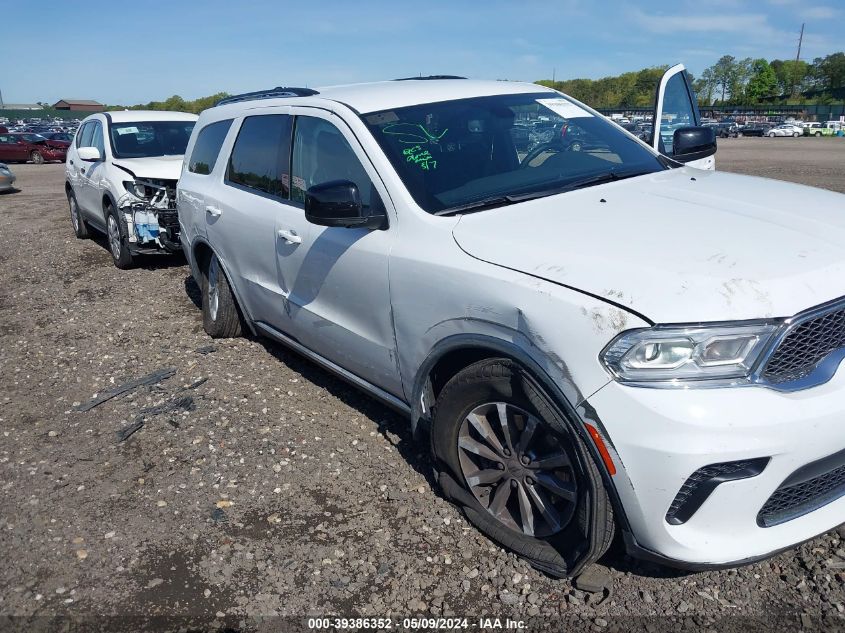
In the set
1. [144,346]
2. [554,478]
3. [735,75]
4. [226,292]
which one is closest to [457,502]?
[554,478]

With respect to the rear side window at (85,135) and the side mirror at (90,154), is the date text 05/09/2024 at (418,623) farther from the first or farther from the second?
the rear side window at (85,135)

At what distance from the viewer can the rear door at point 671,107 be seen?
578 centimetres

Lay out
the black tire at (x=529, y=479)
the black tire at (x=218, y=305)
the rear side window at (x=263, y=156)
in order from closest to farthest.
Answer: the black tire at (x=529, y=479), the rear side window at (x=263, y=156), the black tire at (x=218, y=305)

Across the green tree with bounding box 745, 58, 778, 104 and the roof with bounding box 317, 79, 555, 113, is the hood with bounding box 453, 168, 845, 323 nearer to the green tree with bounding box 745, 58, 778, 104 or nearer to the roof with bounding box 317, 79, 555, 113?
the roof with bounding box 317, 79, 555, 113

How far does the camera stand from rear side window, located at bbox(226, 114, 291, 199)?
164 inches

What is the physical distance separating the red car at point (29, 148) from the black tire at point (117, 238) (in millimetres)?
26637

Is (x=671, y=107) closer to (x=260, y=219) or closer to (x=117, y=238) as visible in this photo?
(x=260, y=219)

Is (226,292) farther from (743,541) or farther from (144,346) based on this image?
(743,541)

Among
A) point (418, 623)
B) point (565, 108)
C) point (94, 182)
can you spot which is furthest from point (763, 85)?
point (418, 623)

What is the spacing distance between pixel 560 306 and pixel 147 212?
699cm

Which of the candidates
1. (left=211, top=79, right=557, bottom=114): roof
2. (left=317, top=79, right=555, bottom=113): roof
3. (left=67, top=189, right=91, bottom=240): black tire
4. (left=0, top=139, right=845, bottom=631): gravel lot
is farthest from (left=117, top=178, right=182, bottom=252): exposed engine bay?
(left=317, top=79, right=555, bottom=113): roof

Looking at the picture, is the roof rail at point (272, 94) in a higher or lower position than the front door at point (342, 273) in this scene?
higher

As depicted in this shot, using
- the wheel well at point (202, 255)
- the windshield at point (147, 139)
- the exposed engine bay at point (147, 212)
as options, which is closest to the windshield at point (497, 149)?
the wheel well at point (202, 255)

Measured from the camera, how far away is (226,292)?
5.25 metres
